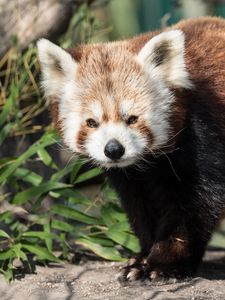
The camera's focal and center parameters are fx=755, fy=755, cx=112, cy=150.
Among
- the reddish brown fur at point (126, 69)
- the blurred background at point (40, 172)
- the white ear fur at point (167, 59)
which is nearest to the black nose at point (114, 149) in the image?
the reddish brown fur at point (126, 69)

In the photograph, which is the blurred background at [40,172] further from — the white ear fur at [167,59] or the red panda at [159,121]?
the white ear fur at [167,59]

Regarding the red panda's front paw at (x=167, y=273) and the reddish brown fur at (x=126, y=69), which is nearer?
the reddish brown fur at (x=126, y=69)

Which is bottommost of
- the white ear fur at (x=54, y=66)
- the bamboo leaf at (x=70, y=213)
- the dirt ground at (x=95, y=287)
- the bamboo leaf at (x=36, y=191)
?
the dirt ground at (x=95, y=287)

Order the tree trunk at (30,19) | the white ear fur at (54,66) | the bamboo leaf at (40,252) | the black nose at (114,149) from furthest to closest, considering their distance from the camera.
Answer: the tree trunk at (30,19), the bamboo leaf at (40,252), the white ear fur at (54,66), the black nose at (114,149)

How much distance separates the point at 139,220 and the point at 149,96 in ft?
3.17

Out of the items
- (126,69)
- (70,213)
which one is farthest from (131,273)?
(126,69)

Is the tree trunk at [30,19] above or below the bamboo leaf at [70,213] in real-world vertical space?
above

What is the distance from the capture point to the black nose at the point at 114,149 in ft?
13.6

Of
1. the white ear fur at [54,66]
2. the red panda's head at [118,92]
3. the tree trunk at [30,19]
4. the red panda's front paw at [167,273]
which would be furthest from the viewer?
the tree trunk at [30,19]

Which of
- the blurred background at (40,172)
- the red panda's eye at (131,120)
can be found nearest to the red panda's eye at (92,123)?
the red panda's eye at (131,120)

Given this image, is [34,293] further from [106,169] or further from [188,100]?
[188,100]

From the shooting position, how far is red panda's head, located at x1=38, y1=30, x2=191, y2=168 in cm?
427

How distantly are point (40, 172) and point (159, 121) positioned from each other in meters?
1.81

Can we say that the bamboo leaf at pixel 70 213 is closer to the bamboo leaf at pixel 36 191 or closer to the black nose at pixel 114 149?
the bamboo leaf at pixel 36 191
